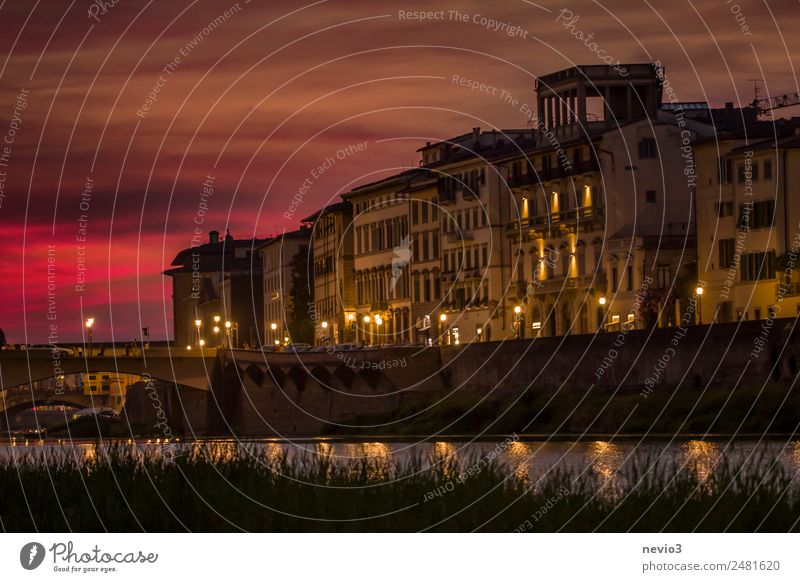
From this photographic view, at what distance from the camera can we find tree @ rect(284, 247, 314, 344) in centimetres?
14425

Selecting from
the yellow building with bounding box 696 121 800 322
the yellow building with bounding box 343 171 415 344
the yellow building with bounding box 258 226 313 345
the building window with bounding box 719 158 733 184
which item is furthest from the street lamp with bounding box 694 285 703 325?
the yellow building with bounding box 258 226 313 345

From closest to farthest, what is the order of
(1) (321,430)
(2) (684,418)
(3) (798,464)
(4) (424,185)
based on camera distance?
(3) (798,464), (2) (684,418), (1) (321,430), (4) (424,185)

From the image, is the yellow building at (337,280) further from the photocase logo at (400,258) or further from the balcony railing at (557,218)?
the balcony railing at (557,218)

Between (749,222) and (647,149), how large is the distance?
46.1 ft

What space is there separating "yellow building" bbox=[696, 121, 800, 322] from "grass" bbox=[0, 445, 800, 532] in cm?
5235

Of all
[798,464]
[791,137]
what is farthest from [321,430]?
[798,464]

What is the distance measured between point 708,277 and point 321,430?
21.6 meters

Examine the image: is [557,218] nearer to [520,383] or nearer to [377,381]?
[377,381]

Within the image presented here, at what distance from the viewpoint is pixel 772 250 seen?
287 feet

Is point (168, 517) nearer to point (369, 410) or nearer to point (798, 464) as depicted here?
point (798, 464)

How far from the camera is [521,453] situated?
5803 centimetres
